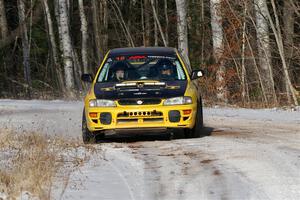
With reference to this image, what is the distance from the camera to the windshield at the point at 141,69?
14.1 metres

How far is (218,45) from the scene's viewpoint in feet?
80.9

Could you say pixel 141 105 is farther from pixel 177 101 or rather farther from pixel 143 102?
pixel 177 101

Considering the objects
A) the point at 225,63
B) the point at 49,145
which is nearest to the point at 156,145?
the point at 49,145

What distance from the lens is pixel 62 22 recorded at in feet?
102

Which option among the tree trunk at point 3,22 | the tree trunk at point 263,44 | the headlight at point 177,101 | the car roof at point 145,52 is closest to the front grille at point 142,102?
the headlight at point 177,101

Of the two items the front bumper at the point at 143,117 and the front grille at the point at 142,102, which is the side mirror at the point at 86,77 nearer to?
the front bumper at the point at 143,117

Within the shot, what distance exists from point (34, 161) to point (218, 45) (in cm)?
1533

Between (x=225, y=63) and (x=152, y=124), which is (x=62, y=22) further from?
(x=152, y=124)

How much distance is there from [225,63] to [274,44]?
160 cm

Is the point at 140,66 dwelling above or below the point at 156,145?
above

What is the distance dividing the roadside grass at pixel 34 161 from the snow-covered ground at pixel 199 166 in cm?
21

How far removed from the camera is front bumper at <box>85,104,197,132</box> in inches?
507

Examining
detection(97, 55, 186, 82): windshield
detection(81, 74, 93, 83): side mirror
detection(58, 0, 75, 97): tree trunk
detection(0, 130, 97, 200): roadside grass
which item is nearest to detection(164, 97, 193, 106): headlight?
detection(97, 55, 186, 82): windshield

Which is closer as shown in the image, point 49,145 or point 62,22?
point 49,145
